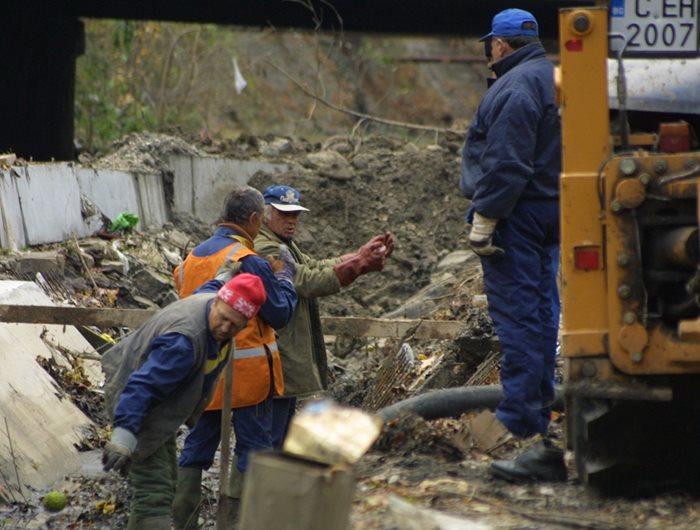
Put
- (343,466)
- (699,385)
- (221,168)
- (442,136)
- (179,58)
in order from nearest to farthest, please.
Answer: (343,466)
(699,385)
(221,168)
(442,136)
(179,58)

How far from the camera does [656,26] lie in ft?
16.9

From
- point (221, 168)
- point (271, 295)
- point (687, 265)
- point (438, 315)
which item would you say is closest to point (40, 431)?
point (271, 295)

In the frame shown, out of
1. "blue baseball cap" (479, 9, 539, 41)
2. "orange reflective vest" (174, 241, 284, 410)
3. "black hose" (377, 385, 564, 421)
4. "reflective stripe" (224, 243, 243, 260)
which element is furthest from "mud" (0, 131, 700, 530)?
"blue baseball cap" (479, 9, 539, 41)

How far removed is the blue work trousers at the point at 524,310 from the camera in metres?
5.71

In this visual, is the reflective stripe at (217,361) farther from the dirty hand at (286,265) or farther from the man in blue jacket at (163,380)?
the dirty hand at (286,265)

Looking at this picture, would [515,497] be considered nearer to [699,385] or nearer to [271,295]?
[699,385]

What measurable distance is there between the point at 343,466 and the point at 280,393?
2.59 m

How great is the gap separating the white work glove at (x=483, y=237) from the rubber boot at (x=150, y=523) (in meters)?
2.06

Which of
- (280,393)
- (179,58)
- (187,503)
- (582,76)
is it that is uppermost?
(179,58)

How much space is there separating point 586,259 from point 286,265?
94.6 inches

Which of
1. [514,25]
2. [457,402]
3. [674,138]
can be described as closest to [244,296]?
[457,402]

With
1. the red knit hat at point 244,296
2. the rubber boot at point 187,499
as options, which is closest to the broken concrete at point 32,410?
the rubber boot at point 187,499

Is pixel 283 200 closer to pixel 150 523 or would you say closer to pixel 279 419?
pixel 279 419

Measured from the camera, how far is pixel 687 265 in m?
4.73
